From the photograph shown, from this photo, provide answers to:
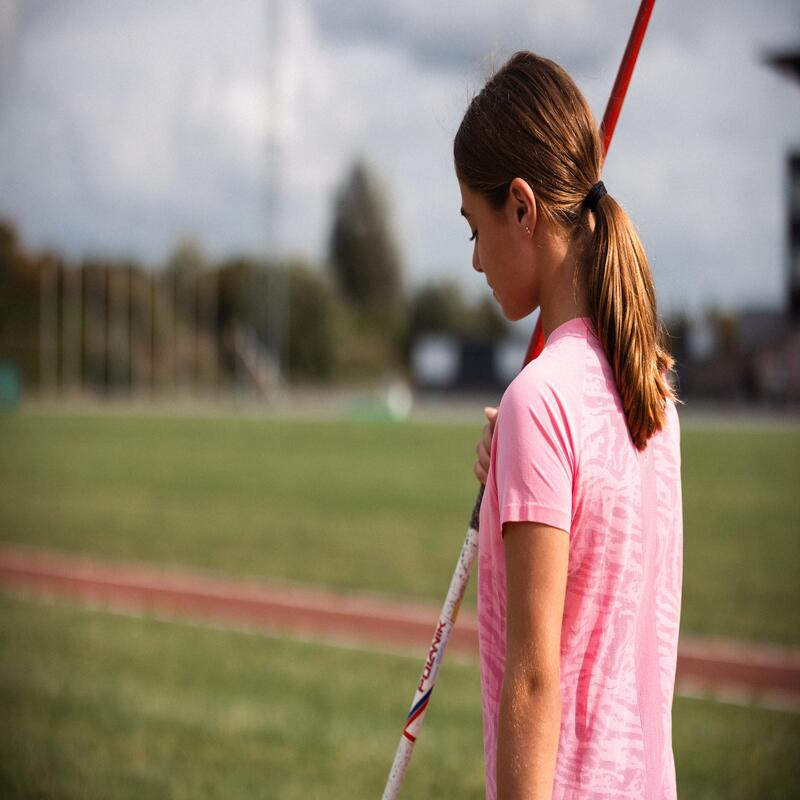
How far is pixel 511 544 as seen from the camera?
144 centimetres

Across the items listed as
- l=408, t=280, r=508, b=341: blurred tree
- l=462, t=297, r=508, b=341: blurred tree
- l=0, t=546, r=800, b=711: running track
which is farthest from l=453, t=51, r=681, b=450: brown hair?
l=408, t=280, r=508, b=341: blurred tree

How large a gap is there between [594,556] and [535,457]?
0.18m

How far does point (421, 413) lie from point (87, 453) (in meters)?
27.8

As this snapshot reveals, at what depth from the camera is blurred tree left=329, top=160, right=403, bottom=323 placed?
73312 mm

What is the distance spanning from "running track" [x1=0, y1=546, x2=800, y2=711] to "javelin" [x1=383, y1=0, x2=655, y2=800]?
14.0 feet

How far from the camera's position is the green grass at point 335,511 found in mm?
9344

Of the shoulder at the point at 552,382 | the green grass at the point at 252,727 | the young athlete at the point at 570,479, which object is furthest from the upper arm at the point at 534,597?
the green grass at the point at 252,727

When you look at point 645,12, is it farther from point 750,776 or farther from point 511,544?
point 750,776

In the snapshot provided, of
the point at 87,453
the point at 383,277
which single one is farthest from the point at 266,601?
the point at 383,277

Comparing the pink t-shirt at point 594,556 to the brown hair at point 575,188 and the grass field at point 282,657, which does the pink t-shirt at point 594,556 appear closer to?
the brown hair at point 575,188

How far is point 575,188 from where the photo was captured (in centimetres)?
156

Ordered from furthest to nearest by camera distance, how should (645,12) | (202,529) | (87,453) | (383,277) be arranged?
(383,277), (87,453), (202,529), (645,12)

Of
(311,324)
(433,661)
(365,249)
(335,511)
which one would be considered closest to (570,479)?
(433,661)

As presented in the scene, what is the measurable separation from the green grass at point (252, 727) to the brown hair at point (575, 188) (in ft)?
10.5
